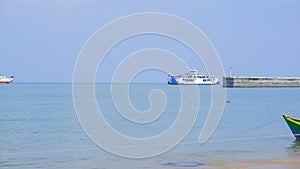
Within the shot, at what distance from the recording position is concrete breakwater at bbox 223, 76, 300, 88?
108 meters

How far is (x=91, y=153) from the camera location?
1864 centimetres

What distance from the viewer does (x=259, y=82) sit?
112 metres

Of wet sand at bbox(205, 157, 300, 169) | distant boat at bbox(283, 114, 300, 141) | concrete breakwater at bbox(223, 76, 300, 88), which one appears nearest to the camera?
wet sand at bbox(205, 157, 300, 169)

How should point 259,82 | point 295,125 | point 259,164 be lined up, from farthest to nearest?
1. point 259,82
2. point 295,125
3. point 259,164

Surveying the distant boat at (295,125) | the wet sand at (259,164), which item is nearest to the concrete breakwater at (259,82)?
the distant boat at (295,125)

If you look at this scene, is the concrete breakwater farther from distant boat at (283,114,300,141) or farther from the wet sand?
the wet sand

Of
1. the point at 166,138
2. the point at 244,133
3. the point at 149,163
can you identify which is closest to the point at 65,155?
the point at 149,163

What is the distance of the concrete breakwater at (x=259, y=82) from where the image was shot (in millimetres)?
108375

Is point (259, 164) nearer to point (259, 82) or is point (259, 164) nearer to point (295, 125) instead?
point (295, 125)

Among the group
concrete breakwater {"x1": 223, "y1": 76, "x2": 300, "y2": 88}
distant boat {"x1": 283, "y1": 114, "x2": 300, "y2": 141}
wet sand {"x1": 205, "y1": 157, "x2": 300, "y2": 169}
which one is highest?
concrete breakwater {"x1": 223, "y1": 76, "x2": 300, "y2": 88}

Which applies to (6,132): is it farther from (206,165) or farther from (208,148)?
(206,165)

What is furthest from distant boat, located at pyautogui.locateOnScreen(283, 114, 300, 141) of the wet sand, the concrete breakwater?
the concrete breakwater

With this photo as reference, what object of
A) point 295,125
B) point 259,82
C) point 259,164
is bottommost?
A: point 259,164

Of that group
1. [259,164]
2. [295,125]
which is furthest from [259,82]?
[259,164]
